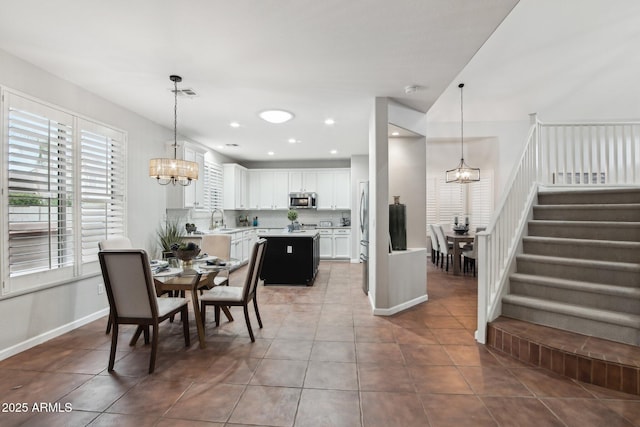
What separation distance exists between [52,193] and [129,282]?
1576 millimetres

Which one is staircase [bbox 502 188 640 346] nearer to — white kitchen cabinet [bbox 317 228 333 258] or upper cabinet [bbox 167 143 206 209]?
white kitchen cabinet [bbox 317 228 333 258]

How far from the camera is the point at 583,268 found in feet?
9.55

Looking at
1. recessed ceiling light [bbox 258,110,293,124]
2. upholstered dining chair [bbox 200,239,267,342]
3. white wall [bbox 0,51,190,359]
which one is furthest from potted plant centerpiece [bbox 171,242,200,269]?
recessed ceiling light [bbox 258,110,293,124]

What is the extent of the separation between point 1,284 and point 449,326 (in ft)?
14.1

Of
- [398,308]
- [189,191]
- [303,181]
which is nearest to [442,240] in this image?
[398,308]

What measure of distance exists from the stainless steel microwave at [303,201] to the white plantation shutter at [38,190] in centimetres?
495

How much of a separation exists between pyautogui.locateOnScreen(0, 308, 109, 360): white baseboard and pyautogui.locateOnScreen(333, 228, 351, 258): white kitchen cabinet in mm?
4962

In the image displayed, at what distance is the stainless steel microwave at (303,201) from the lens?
776cm

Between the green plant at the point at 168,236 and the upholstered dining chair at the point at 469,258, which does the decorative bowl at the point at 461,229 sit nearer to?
the upholstered dining chair at the point at 469,258

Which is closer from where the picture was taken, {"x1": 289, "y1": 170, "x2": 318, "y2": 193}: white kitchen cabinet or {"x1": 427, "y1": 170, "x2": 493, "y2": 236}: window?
{"x1": 427, "y1": 170, "x2": 493, "y2": 236}: window

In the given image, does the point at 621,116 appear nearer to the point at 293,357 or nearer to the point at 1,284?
the point at 293,357

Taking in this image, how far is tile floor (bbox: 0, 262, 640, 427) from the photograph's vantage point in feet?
6.10

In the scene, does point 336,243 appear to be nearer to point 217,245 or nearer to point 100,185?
point 217,245

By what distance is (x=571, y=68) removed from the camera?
4684 millimetres
